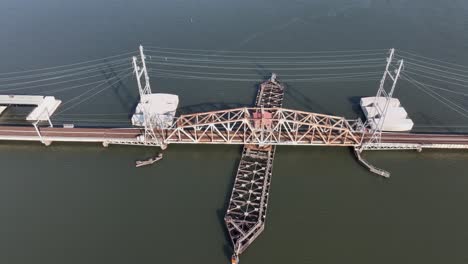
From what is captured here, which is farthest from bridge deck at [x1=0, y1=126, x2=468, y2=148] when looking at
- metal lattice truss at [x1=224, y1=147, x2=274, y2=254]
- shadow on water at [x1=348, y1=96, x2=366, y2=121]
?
shadow on water at [x1=348, y1=96, x2=366, y2=121]

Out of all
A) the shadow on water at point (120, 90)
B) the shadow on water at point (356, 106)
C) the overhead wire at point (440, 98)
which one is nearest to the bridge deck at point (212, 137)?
the shadow on water at point (356, 106)

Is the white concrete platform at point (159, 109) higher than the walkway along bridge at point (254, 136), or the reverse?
the white concrete platform at point (159, 109)

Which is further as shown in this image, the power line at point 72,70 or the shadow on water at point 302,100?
the power line at point 72,70

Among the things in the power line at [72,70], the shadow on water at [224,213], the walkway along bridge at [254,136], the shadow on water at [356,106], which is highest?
the power line at [72,70]

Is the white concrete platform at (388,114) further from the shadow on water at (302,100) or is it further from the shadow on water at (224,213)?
the shadow on water at (224,213)

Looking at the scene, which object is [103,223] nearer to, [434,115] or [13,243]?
[13,243]

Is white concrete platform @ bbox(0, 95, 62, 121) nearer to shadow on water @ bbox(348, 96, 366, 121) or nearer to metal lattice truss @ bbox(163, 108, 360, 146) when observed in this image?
metal lattice truss @ bbox(163, 108, 360, 146)

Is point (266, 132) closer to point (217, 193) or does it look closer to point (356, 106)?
point (217, 193)

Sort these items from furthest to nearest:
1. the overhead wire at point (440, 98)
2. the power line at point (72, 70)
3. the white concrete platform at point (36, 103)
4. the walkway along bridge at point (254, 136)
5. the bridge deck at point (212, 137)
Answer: the power line at point (72, 70), the overhead wire at point (440, 98), the white concrete platform at point (36, 103), the bridge deck at point (212, 137), the walkway along bridge at point (254, 136)
